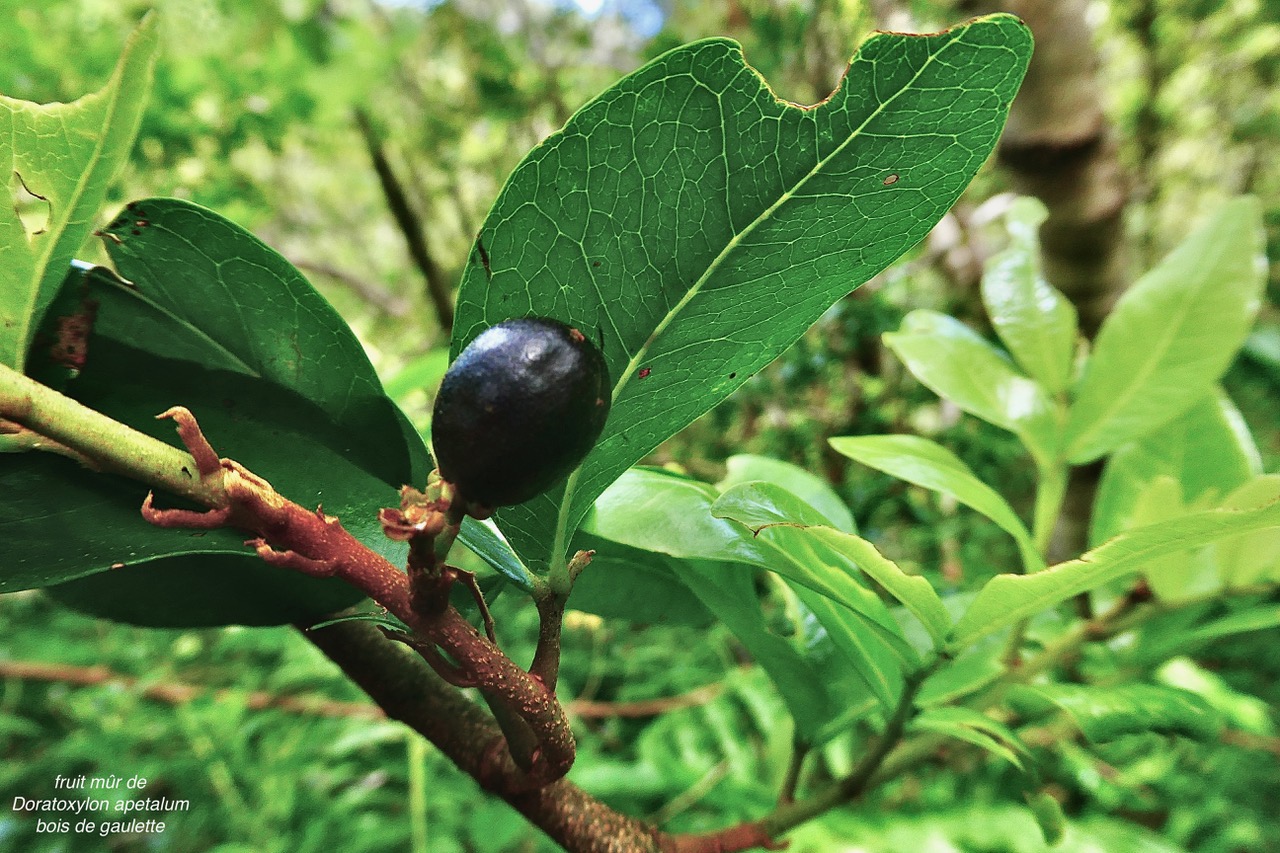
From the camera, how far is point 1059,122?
3.45 feet

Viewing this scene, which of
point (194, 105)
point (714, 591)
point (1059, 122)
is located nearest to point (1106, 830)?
point (714, 591)

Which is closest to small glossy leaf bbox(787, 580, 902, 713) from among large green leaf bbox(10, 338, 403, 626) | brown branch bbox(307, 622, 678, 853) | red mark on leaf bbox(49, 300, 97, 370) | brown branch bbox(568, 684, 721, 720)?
brown branch bbox(307, 622, 678, 853)

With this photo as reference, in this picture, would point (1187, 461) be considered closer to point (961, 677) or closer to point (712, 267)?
point (961, 677)

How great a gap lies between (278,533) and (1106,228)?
4.04 feet

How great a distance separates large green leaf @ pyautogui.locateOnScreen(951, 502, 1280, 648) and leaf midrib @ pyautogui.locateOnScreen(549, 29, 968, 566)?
0.72 ft

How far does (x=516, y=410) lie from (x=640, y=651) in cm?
143

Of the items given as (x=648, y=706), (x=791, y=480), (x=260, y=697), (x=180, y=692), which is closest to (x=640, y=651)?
(x=648, y=706)

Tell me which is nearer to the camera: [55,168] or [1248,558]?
[55,168]

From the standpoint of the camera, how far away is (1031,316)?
0.64m

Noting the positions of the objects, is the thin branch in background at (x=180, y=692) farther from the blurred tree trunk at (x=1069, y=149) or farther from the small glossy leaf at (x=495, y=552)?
the blurred tree trunk at (x=1069, y=149)

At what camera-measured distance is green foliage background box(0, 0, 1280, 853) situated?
990 mm

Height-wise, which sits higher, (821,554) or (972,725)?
(821,554)

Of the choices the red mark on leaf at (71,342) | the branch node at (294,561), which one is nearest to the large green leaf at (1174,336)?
the branch node at (294,561)

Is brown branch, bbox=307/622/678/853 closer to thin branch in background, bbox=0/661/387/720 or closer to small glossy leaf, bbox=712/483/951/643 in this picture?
small glossy leaf, bbox=712/483/951/643
